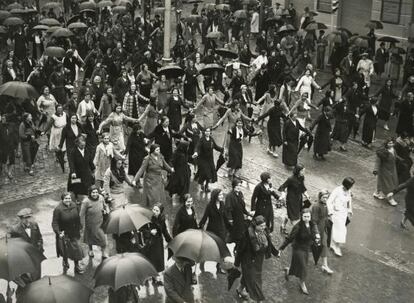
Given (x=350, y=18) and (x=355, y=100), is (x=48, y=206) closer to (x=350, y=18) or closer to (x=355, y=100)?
(x=355, y=100)

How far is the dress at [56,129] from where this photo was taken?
1612 centimetres

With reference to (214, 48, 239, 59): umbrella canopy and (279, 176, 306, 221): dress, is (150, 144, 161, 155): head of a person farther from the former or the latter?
(214, 48, 239, 59): umbrella canopy

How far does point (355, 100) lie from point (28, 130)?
328 inches

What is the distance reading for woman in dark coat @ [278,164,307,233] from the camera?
13055mm

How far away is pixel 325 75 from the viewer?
86.1ft

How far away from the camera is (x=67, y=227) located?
37.4 feet

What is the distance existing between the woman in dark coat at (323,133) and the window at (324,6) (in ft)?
39.7

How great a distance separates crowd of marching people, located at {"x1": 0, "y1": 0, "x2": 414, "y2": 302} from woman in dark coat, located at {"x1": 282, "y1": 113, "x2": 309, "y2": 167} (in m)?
0.03

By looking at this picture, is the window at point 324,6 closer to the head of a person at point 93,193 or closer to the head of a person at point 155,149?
the head of a person at point 155,149

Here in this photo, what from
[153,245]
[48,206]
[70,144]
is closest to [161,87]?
[70,144]

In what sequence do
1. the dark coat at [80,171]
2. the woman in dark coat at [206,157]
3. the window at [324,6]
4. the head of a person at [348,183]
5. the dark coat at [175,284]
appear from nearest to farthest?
the dark coat at [175,284]
the head of a person at [348,183]
the dark coat at [80,171]
the woman in dark coat at [206,157]
the window at [324,6]

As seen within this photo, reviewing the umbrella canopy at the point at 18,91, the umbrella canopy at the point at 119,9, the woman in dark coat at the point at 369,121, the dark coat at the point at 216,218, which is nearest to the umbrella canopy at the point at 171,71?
the umbrella canopy at the point at 18,91

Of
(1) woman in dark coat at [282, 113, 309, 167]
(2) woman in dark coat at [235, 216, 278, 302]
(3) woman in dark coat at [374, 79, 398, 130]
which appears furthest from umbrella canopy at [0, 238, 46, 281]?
(3) woman in dark coat at [374, 79, 398, 130]

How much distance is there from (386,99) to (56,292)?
13343 mm
